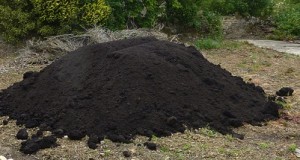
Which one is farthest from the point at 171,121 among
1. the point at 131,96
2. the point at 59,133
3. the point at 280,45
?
the point at 280,45

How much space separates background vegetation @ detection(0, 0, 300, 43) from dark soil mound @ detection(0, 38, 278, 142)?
3097 mm

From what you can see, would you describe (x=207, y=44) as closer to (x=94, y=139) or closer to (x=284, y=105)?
(x=284, y=105)

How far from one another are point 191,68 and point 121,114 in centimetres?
139

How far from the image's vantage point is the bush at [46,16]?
9.82 meters

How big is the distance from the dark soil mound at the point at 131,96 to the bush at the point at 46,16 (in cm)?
305

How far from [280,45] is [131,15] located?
10.8 ft

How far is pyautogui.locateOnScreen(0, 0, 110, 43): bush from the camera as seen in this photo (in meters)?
9.82

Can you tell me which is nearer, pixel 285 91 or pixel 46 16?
pixel 285 91

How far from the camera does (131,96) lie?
229 inches

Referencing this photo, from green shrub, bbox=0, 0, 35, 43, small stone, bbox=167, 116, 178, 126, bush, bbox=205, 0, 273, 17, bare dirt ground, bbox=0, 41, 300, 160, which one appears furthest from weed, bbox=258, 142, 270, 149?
bush, bbox=205, 0, 273, 17

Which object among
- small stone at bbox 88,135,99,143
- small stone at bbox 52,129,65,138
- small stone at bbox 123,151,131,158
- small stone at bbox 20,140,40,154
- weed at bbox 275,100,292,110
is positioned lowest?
small stone at bbox 20,140,40,154

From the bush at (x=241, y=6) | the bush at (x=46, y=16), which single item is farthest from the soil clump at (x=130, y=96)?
the bush at (x=241, y=6)

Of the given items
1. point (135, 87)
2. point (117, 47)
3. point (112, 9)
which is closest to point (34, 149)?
point (135, 87)

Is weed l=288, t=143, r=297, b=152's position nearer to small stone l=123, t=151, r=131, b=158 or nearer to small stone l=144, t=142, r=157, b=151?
small stone l=144, t=142, r=157, b=151
